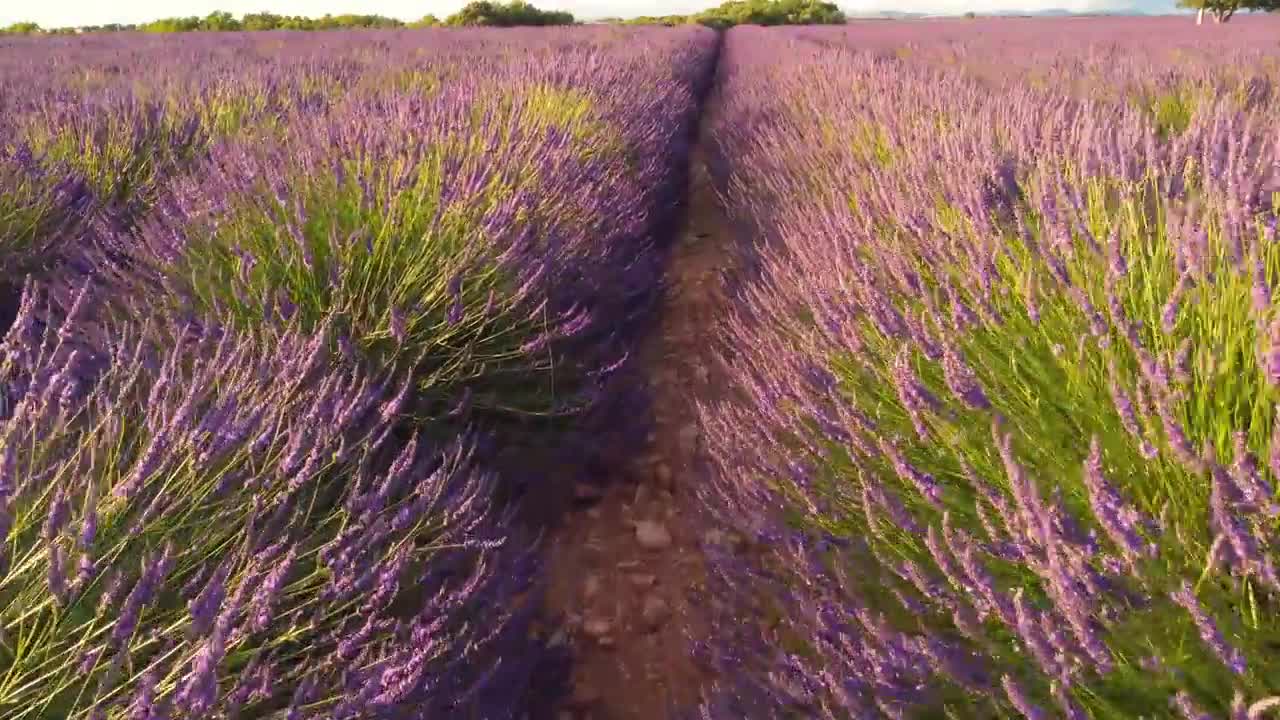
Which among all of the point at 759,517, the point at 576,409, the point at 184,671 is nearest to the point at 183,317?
the point at 576,409

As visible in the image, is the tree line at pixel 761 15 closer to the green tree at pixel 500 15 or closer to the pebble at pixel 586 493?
the green tree at pixel 500 15

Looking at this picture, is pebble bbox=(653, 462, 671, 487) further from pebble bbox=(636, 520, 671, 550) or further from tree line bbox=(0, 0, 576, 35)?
tree line bbox=(0, 0, 576, 35)

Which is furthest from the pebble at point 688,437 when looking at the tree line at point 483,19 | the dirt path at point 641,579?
the tree line at point 483,19

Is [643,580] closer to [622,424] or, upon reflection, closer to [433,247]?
[622,424]

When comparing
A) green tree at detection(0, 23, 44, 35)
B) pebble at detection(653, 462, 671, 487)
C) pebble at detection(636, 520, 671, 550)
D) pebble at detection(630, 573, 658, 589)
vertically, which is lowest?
pebble at detection(630, 573, 658, 589)

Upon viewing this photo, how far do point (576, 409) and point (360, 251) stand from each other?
32.0 inches

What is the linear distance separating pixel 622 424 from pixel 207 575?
6.30 feet

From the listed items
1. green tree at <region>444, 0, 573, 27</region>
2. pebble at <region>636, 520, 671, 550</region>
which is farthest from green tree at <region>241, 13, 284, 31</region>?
pebble at <region>636, 520, 671, 550</region>

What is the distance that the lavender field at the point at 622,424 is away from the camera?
112 cm

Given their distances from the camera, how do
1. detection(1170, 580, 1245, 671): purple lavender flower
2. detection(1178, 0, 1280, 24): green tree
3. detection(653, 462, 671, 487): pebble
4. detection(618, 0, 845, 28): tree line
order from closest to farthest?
detection(1170, 580, 1245, 671): purple lavender flower < detection(653, 462, 671, 487): pebble < detection(1178, 0, 1280, 24): green tree < detection(618, 0, 845, 28): tree line

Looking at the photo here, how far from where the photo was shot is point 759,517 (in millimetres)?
1660

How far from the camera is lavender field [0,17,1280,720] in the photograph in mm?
1120

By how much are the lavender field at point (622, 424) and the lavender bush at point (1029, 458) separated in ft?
0.04

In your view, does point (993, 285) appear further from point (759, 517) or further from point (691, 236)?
point (691, 236)
